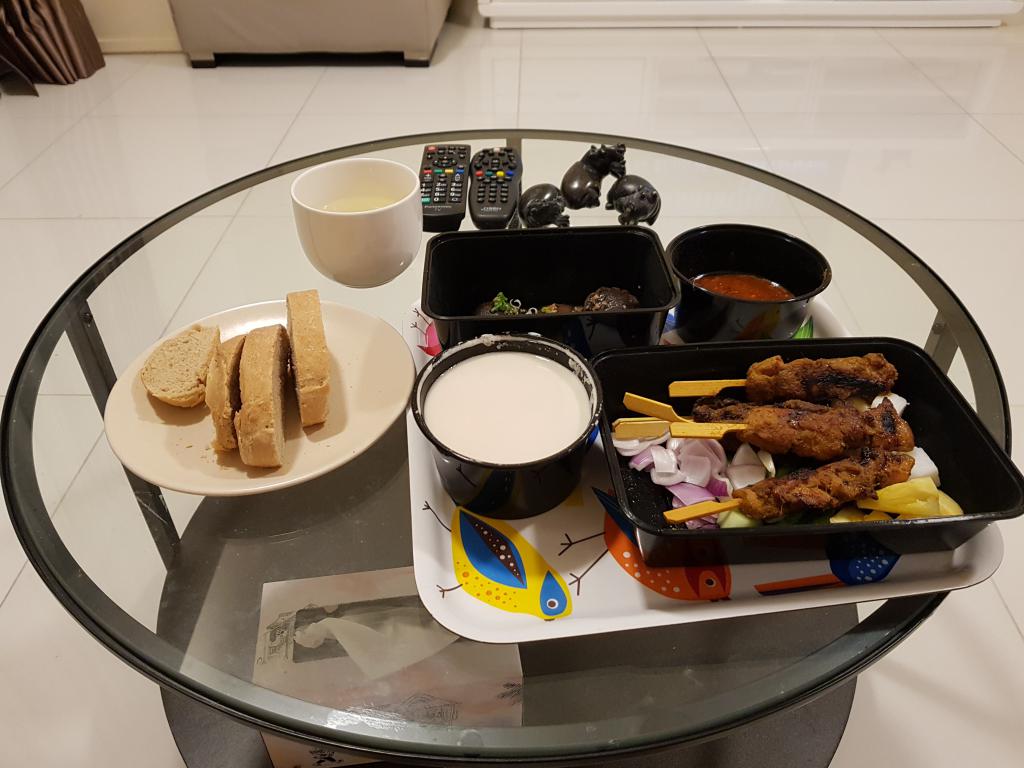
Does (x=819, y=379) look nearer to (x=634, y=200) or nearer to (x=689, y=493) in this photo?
(x=689, y=493)

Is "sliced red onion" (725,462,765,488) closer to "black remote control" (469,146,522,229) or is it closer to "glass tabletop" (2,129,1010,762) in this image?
"glass tabletop" (2,129,1010,762)

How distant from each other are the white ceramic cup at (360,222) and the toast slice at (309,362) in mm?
112

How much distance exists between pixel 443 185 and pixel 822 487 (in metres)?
0.69

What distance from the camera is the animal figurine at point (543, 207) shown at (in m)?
0.97

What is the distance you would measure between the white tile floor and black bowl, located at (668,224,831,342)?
134mm

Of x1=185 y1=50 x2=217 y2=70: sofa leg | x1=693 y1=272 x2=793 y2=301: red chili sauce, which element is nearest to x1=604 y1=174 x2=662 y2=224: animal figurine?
x1=693 y1=272 x2=793 y2=301: red chili sauce

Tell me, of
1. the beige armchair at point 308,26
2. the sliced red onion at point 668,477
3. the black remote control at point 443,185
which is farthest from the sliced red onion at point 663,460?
the beige armchair at point 308,26

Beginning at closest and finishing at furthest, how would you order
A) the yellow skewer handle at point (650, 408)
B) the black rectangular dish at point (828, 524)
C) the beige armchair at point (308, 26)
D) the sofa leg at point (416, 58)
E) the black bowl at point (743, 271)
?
the black rectangular dish at point (828, 524) < the yellow skewer handle at point (650, 408) < the black bowl at point (743, 271) < the beige armchair at point (308, 26) < the sofa leg at point (416, 58)

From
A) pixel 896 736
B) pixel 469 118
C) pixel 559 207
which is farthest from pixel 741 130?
pixel 896 736

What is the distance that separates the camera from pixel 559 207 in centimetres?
98

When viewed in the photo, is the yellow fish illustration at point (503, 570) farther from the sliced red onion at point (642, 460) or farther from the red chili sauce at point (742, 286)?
the red chili sauce at point (742, 286)

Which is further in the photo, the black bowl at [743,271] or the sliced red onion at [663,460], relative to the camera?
the black bowl at [743,271]

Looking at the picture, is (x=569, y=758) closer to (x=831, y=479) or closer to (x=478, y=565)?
(x=478, y=565)

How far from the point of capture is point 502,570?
61 cm
